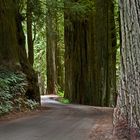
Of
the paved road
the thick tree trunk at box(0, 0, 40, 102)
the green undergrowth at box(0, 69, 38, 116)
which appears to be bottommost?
the paved road

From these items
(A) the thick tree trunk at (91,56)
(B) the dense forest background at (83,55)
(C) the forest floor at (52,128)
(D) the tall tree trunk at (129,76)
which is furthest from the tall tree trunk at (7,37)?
(D) the tall tree trunk at (129,76)

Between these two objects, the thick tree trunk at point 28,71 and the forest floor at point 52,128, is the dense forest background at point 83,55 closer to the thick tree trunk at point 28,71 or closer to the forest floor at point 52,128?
the thick tree trunk at point 28,71

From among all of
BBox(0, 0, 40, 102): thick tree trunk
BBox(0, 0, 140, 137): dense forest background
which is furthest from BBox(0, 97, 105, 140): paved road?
BBox(0, 0, 40, 102): thick tree trunk

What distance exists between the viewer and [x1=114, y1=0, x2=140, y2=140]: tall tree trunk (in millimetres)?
8172

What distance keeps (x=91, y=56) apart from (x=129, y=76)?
607 inches

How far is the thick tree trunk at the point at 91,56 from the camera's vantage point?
20953mm

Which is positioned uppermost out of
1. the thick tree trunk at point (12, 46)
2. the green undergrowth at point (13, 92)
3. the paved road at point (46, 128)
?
the thick tree trunk at point (12, 46)

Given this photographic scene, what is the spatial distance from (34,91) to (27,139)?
8634 mm

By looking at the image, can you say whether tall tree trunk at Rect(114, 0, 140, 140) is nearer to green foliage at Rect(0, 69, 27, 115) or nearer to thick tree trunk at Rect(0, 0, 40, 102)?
green foliage at Rect(0, 69, 27, 115)

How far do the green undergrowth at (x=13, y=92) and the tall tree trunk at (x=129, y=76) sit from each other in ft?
19.7

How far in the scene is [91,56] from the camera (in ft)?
77.8

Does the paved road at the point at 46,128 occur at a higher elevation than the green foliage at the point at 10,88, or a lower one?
lower

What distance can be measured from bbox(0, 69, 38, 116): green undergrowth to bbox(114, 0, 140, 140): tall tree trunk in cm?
600

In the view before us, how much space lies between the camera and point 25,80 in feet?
54.3
